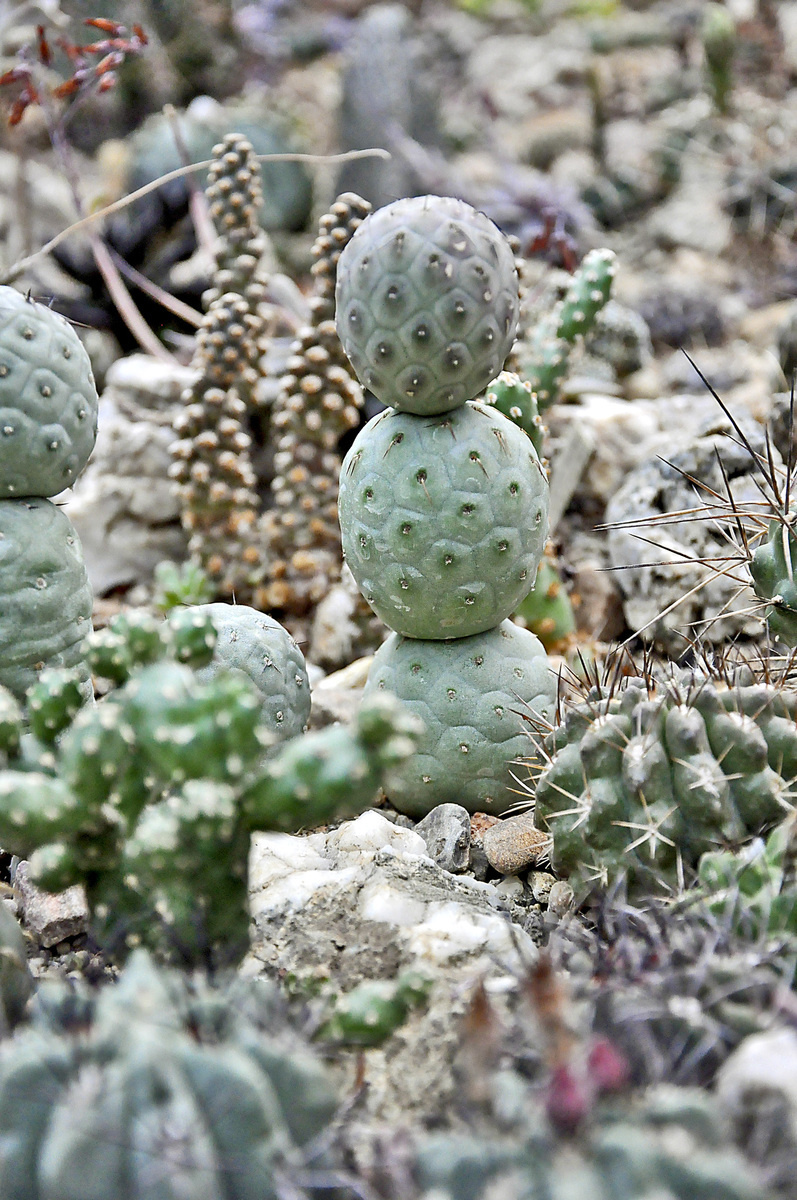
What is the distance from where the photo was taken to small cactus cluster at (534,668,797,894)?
5.71 feet

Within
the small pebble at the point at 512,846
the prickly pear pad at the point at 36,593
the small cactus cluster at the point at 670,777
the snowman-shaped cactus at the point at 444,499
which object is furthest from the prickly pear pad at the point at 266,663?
the small cactus cluster at the point at 670,777

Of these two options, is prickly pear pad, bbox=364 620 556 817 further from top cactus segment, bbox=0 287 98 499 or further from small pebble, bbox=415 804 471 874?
top cactus segment, bbox=0 287 98 499

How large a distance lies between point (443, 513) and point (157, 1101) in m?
1.33

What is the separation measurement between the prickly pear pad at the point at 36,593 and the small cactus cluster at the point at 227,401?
101cm

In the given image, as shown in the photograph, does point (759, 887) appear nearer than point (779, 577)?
Yes

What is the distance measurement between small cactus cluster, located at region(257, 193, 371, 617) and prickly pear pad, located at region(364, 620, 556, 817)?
993 millimetres

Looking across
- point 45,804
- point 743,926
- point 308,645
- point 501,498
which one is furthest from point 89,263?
point 743,926

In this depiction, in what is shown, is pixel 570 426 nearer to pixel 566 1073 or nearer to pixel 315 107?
pixel 566 1073

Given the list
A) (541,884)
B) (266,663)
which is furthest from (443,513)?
(541,884)

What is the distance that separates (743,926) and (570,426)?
234 cm

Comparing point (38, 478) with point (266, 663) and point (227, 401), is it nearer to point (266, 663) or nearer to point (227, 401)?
point (266, 663)

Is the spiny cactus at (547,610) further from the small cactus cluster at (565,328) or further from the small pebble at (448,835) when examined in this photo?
the small pebble at (448,835)

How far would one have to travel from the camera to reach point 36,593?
224cm

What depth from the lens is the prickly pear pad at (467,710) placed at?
235cm
